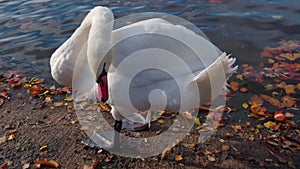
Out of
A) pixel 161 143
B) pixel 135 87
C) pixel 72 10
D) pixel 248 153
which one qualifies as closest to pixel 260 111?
pixel 248 153

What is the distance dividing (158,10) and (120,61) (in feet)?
15.9

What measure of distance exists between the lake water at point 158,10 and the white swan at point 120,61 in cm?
232

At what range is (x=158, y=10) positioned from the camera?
8422 millimetres

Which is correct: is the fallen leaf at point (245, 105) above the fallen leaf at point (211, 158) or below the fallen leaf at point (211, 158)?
above

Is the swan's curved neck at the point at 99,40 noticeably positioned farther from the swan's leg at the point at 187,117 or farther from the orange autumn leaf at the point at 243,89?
the orange autumn leaf at the point at 243,89

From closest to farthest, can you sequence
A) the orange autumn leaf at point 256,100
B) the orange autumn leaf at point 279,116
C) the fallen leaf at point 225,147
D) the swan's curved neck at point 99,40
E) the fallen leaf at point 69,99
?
the swan's curved neck at point 99,40 → the fallen leaf at point 225,147 → the orange autumn leaf at point 279,116 → the orange autumn leaf at point 256,100 → the fallen leaf at point 69,99

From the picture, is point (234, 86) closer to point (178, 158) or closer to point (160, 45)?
point (178, 158)

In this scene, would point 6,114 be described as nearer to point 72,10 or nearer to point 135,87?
point 135,87

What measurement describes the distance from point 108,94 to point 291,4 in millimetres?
6103

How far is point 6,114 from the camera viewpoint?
17.2ft

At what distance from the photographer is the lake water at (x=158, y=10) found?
6.94 metres

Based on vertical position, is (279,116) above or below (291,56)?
below

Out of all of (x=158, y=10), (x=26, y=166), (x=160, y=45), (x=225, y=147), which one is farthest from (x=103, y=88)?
(x=158, y=10)

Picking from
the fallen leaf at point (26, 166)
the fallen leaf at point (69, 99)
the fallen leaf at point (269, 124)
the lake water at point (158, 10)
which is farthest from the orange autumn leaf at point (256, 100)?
the fallen leaf at point (26, 166)
